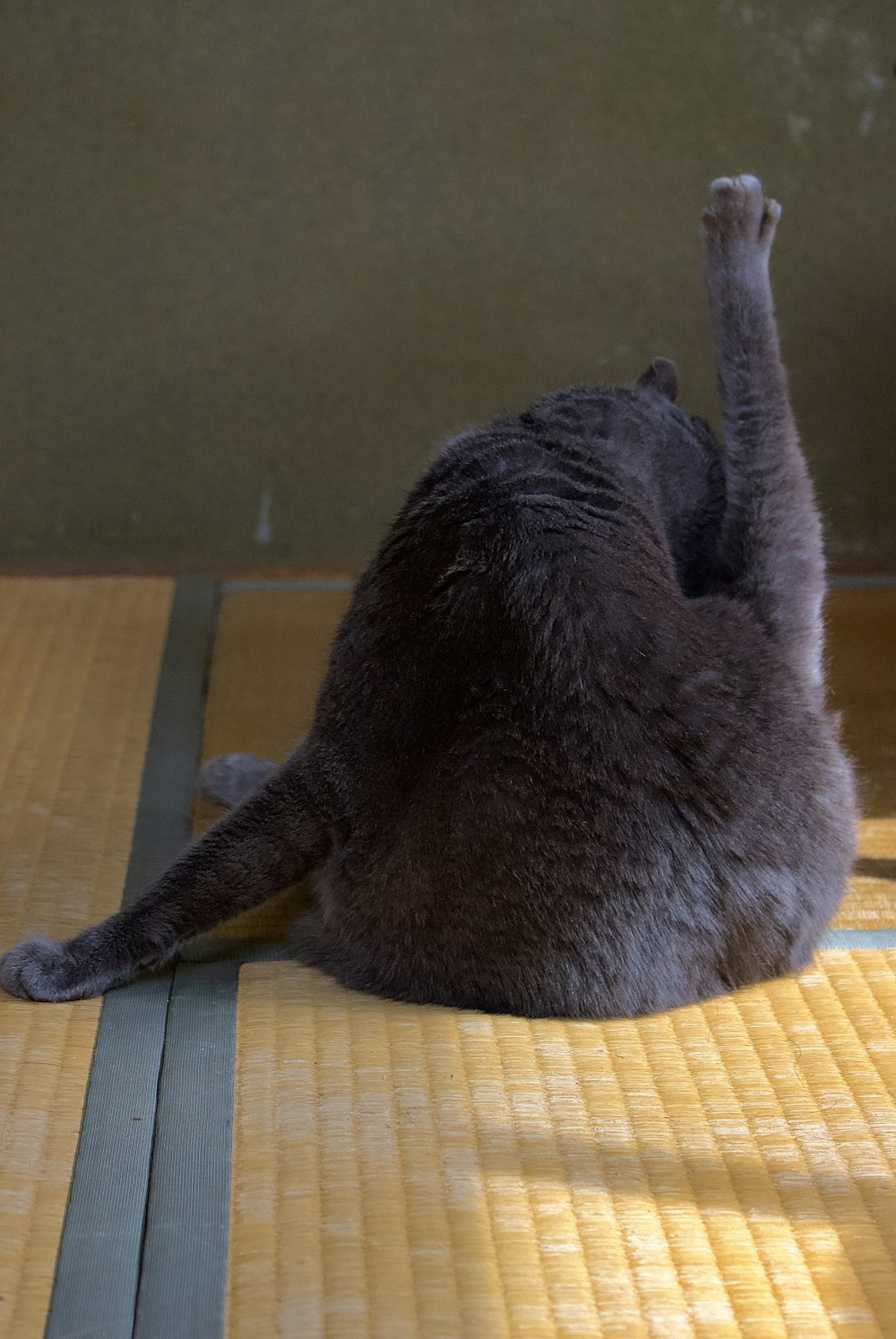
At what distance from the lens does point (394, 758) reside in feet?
4.17

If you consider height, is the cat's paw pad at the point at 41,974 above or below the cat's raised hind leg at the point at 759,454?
below

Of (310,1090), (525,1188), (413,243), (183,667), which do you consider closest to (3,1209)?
(310,1090)

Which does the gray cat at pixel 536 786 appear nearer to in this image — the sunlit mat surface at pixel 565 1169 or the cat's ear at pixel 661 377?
the sunlit mat surface at pixel 565 1169

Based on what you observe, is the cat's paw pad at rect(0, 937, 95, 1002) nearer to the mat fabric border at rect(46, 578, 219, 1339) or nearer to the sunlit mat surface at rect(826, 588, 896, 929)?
the mat fabric border at rect(46, 578, 219, 1339)

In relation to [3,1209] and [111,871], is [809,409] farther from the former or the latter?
[3,1209]

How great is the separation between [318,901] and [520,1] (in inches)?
71.8

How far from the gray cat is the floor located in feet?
0.16

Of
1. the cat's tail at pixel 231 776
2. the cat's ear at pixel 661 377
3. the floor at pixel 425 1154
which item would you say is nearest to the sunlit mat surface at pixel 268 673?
the cat's tail at pixel 231 776

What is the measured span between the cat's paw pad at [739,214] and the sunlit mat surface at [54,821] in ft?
3.36

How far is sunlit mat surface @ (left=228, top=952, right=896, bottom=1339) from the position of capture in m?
0.87

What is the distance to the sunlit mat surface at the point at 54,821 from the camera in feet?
3.19

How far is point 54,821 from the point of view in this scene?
1610 millimetres

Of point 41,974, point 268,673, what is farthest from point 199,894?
point 268,673

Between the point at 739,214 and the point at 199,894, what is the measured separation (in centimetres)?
100
